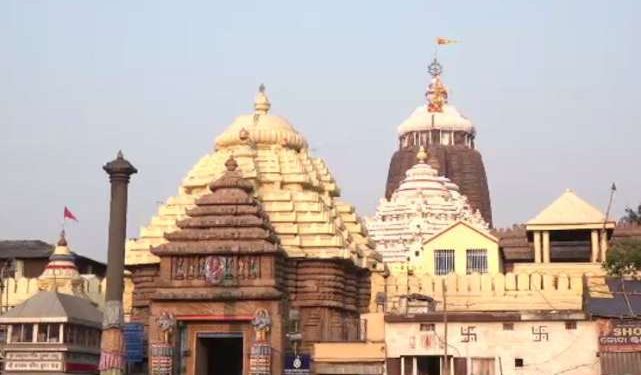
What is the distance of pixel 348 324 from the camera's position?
47125mm

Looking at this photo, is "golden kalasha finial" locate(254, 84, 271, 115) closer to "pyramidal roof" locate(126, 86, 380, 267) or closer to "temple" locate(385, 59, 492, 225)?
"pyramidal roof" locate(126, 86, 380, 267)

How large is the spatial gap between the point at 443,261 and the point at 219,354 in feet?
55.7

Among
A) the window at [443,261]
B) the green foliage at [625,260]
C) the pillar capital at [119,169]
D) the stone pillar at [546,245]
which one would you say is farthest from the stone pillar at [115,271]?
the stone pillar at [546,245]

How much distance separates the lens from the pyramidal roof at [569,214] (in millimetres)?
60969

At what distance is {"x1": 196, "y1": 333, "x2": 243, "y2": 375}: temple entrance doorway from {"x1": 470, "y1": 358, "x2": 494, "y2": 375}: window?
29.1 ft

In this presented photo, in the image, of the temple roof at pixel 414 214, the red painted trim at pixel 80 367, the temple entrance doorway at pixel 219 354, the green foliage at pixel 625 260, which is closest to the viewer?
the red painted trim at pixel 80 367

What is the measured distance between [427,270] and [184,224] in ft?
63.4

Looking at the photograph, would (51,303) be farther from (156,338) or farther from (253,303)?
(253,303)

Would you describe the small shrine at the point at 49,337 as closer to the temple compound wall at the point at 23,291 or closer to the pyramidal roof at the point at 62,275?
the pyramidal roof at the point at 62,275

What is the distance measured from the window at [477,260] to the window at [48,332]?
24753mm

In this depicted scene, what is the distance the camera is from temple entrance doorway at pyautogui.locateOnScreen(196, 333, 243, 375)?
4522 centimetres


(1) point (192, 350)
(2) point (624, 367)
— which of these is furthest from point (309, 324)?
(2) point (624, 367)

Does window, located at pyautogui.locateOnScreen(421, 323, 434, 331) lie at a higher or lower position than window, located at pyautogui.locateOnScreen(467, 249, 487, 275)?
lower

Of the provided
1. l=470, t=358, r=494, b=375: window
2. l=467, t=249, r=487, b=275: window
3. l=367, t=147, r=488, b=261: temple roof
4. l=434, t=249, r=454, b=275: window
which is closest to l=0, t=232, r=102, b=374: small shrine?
l=470, t=358, r=494, b=375: window
